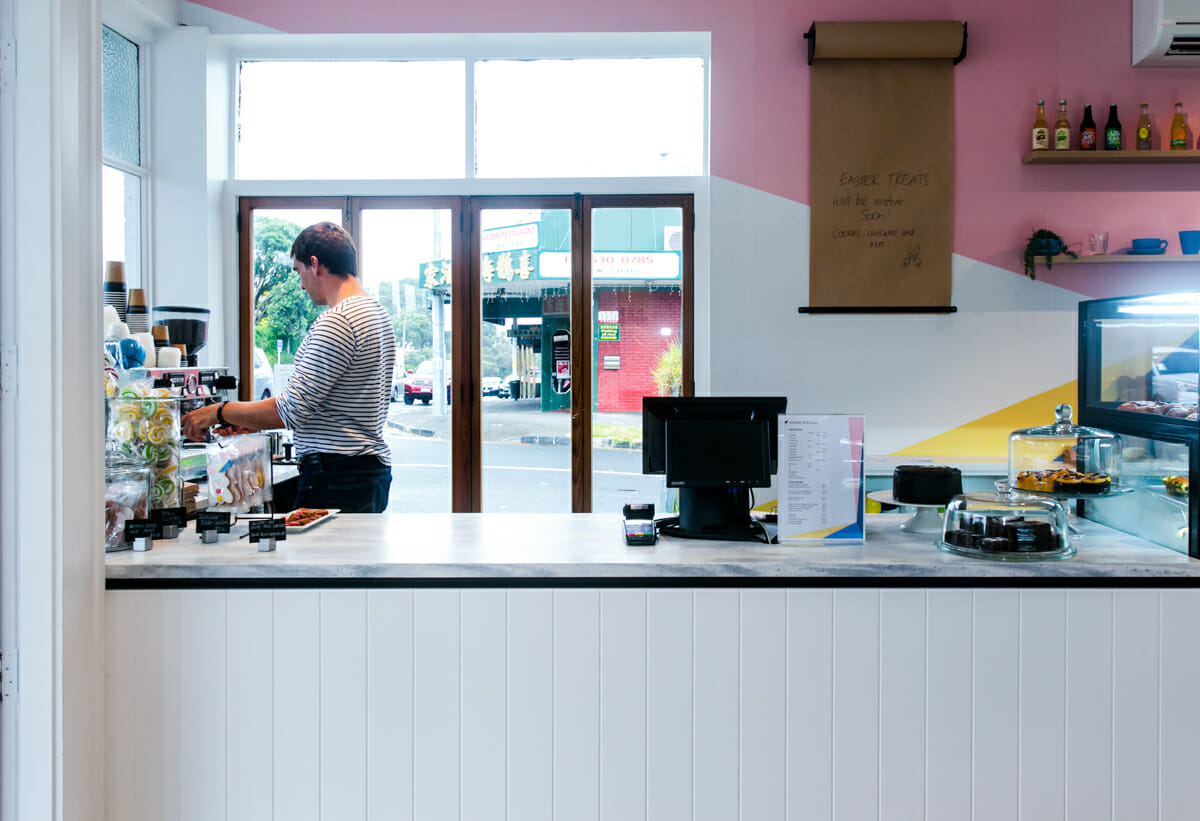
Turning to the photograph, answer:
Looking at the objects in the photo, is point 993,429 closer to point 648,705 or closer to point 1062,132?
point 1062,132

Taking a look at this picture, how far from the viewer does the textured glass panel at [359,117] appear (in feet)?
14.1

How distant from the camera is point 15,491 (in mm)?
1615

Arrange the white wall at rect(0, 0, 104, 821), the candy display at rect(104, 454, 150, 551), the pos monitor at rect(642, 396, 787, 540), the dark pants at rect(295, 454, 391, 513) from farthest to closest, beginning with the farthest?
1. the dark pants at rect(295, 454, 391, 513)
2. the pos monitor at rect(642, 396, 787, 540)
3. the candy display at rect(104, 454, 150, 551)
4. the white wall at rect(0, 0, 104, 821)

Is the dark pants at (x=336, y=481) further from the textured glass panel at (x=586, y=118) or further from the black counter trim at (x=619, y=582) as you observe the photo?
the textured glass panel at (x=586, y=118)

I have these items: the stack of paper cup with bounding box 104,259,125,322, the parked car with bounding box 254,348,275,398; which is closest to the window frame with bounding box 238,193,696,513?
the parked car with bounding box 254,348,275,398

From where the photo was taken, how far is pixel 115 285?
281 cm

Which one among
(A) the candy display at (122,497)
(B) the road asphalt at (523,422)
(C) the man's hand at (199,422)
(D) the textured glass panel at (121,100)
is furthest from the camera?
(B) the road asphalt at (523,422)

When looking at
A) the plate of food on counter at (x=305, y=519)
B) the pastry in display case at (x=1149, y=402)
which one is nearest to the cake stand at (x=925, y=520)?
the pastry in display case at (x=1149, y=402)

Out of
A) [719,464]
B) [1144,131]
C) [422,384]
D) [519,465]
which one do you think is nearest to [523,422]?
[519,465]

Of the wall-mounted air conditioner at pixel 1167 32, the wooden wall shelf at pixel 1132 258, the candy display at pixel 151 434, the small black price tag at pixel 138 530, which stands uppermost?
the wall-mounted air conditioner at pixel 1167 32

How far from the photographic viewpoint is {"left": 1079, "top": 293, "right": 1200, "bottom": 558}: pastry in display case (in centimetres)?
186

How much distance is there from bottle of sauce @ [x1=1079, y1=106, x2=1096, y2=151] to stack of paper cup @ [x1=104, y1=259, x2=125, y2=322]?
13.3 feet

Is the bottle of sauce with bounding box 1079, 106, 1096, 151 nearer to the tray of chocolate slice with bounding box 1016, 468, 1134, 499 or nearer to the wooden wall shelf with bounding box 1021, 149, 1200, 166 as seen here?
the wooden wall shelf with bounding box 1021, 149, 1200, 166

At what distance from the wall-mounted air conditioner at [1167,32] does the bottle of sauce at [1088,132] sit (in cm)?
37
